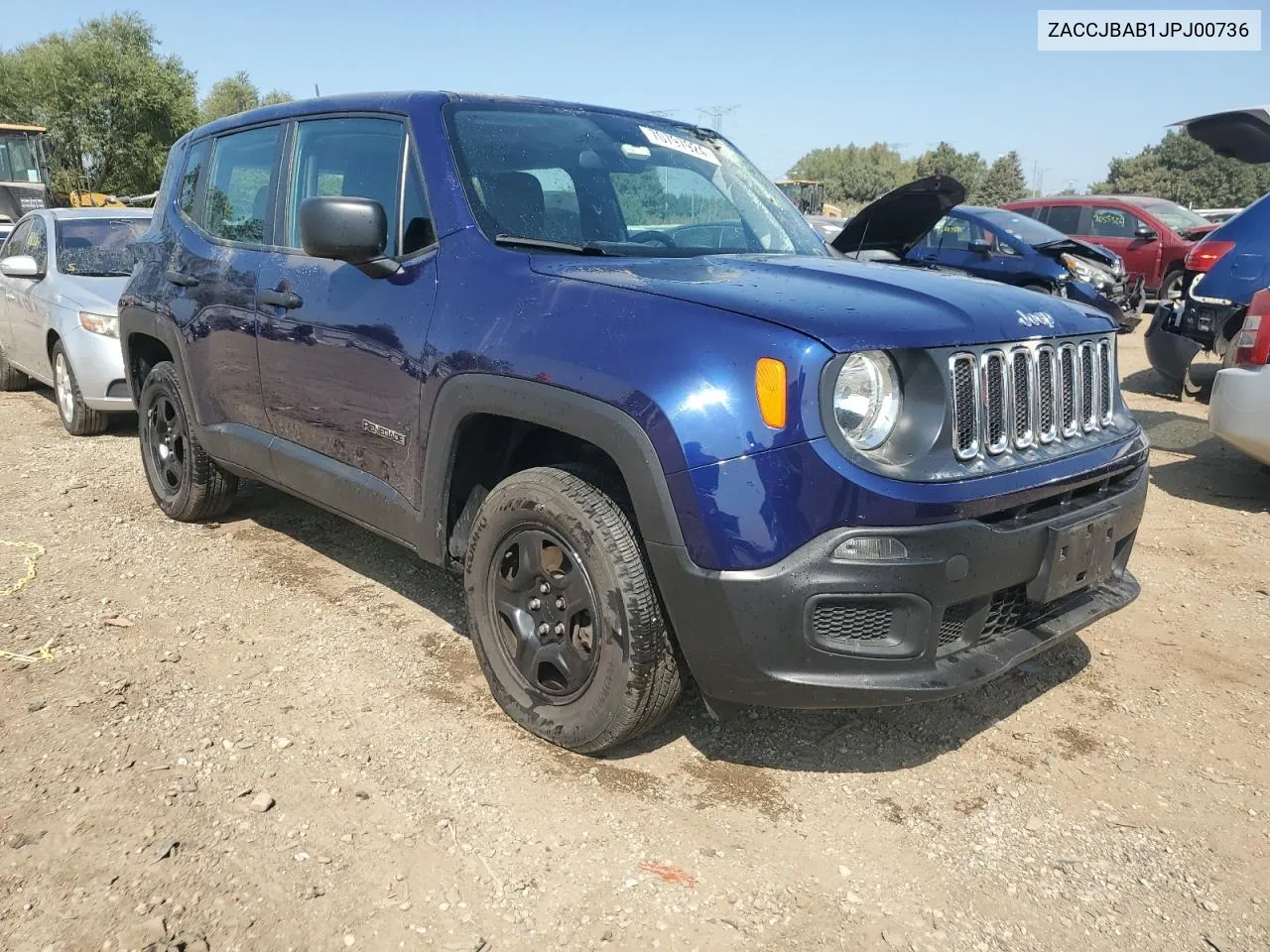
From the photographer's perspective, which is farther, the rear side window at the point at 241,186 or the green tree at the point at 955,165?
the green tree at the point at 955,165

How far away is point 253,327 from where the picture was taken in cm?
384

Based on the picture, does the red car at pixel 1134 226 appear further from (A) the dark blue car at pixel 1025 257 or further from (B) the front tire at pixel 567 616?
(B) the front tire at pixel 567 616

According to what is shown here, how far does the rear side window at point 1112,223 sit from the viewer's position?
14914mm

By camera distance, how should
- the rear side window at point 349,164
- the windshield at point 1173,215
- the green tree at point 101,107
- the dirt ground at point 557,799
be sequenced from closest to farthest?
the dirt ground at point 557,799
the rear side window at point 349,164
the windshield at point 1173,215
the green tree at point 101,107

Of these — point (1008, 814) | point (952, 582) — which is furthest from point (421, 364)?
point (1008, 814)

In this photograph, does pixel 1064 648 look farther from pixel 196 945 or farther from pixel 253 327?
pixel 253 327

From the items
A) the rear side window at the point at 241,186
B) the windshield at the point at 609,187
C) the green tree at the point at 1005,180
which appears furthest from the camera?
the green tree at the point at 1005,180

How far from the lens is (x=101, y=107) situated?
120 ft

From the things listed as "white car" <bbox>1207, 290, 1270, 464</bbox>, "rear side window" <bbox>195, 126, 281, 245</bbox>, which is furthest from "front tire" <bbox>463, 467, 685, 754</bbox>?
"white car" <bbox>1207, 290, 1270, 464</bbox>

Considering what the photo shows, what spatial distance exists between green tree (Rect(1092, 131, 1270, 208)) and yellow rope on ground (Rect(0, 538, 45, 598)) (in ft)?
173

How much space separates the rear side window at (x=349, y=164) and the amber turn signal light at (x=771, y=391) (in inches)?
59.5

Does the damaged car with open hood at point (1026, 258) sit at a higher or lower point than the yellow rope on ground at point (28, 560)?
higher

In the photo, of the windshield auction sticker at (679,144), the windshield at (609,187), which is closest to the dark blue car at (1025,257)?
the windshield auction sticker at (679,144)

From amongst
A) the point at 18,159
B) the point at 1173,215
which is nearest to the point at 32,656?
the point at 1173,215
